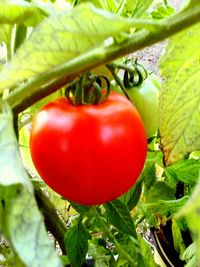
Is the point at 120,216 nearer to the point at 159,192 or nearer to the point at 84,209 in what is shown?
the point at 84,209

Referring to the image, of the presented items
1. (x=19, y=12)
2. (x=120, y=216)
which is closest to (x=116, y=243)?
(x=120, y=216)

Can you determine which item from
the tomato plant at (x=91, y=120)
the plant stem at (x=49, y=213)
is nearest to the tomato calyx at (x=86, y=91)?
the tomato plant at (x=91, y=120)

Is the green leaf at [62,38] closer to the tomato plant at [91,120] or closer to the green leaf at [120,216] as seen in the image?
the tomato plant at [91,120]

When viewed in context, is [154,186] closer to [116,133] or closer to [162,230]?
[162,230]

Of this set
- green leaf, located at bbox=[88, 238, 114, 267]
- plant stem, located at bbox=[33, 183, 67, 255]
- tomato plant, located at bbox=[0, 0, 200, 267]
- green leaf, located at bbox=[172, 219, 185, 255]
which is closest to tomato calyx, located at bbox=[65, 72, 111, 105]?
tomato plant, located at bbox=[0, 0, 200, 267]

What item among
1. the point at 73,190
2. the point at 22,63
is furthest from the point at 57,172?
the point at 22,63

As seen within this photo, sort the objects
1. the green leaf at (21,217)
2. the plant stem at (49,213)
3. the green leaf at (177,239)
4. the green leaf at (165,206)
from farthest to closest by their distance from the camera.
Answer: the green leaf at (177,239)
the green leaf at (165,206)
the plant stem at (49,213)
the green leaf at (21,217)
